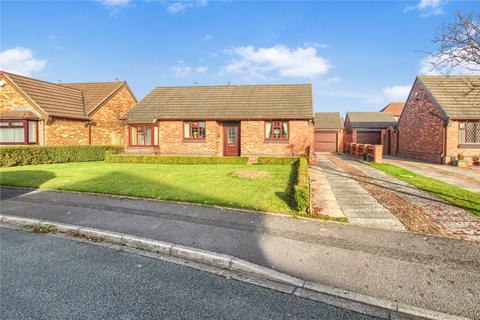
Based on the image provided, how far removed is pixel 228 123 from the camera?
21.6m

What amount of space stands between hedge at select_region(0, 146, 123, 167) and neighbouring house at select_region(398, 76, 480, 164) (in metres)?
24.6

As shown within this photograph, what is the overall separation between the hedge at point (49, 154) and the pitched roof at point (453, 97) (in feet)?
A: 83.9

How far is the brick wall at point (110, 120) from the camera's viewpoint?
1011 inches

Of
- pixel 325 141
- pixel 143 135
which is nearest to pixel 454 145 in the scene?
pixel 325 141

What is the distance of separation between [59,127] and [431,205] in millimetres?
24752

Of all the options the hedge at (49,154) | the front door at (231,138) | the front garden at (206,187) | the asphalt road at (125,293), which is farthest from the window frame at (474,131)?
the hedge at (49,154)

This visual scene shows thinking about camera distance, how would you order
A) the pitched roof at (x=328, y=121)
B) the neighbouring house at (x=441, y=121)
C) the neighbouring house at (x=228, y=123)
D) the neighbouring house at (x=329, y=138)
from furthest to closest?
the pitched roof at (x=328, y=121), the neighbouring house at (x=329, y=138), the neighbouring house at (x=228, y=123), the neighbouring house at (x=441, y=121)

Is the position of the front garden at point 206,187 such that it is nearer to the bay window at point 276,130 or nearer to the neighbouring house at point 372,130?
the bay window at point 276,130

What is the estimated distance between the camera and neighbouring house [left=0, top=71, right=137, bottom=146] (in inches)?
819

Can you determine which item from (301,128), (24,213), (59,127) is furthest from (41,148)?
(301,128)

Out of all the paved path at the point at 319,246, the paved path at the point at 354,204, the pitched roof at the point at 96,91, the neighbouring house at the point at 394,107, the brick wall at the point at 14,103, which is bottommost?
the paved path at the point at 319,246

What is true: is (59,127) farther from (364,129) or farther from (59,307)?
(364,129)

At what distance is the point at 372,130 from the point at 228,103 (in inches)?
744

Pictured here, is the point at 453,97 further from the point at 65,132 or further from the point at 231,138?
the point at 65,132
